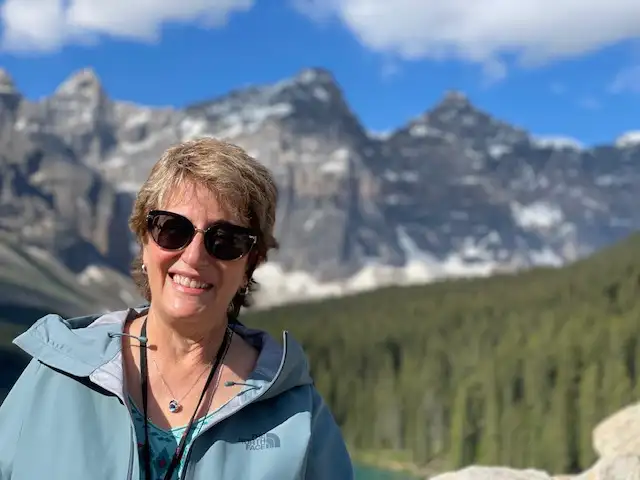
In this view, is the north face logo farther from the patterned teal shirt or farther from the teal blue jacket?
the patterned teal shirt

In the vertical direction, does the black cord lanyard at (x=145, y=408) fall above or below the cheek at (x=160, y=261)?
below

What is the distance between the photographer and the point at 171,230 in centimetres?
385

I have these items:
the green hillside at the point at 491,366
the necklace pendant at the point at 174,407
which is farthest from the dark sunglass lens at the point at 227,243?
the green hillside at the point at 491,366

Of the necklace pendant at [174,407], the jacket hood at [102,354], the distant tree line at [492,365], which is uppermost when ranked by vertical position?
the distant tree line at [492,365]

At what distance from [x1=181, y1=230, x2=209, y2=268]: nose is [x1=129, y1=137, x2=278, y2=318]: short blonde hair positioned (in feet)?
0.68

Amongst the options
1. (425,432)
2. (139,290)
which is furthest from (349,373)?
(139,290)

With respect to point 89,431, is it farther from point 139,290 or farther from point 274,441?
point 139,290

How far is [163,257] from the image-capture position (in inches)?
155

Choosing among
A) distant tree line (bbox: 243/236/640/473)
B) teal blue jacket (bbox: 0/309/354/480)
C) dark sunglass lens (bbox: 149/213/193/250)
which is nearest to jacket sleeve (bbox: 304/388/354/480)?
teal blue jacket (bbox: 0/309/354/480)

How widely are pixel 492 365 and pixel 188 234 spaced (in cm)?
7893

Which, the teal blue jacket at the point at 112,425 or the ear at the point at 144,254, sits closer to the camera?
the teal blue jacket at the point at 112,425

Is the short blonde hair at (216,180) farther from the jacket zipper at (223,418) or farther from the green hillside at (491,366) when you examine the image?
the green hillside at (491,366)

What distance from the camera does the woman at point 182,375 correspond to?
350cm

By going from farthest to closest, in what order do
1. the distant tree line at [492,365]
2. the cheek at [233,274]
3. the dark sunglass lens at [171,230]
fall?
1. the distant tree line at [492,365]
2. the cheek at [233,274]
3. the dark sunglass lens at [171,230]
